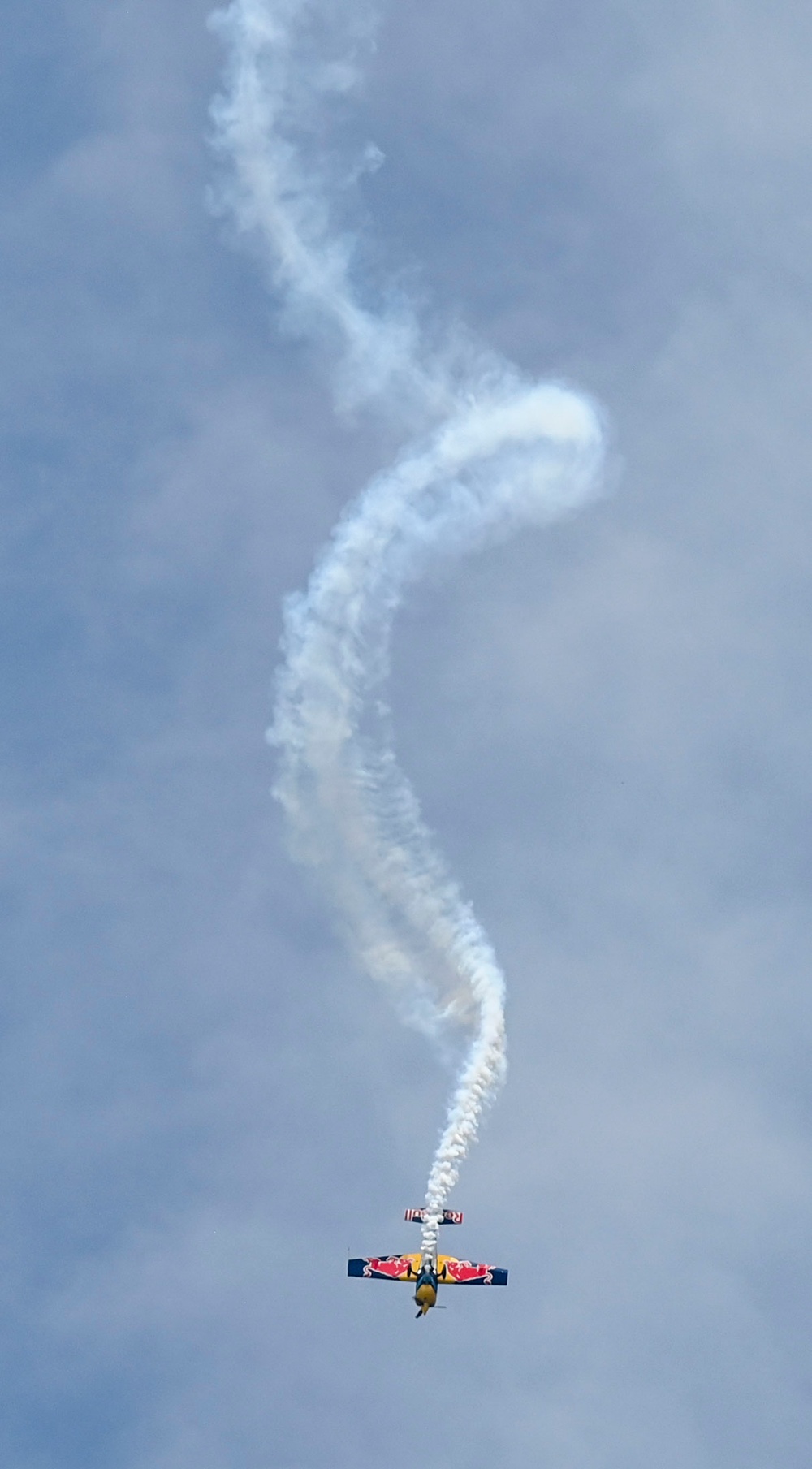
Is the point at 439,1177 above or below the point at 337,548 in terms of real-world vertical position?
below

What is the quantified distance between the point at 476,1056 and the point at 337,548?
23.0 m

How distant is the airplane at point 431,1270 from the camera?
103 metres

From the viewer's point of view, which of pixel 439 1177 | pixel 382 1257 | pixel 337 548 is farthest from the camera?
pixel 382 1257

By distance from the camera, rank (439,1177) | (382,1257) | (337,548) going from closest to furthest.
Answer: (337,548) < (439,1177) < (382,1257)

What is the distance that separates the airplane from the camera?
339ft

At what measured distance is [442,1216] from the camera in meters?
104

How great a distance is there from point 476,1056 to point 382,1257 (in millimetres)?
15841

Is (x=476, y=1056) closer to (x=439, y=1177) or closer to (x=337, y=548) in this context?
(x=439, y=1177)

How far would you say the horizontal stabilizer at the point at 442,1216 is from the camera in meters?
102

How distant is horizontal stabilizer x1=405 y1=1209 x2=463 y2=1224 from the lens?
102 metres

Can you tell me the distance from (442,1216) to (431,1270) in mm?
2525

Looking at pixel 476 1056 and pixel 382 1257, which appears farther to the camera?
pixel 382 1257

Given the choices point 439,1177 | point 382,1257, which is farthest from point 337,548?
point 382,1257

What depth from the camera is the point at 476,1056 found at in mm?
95125
